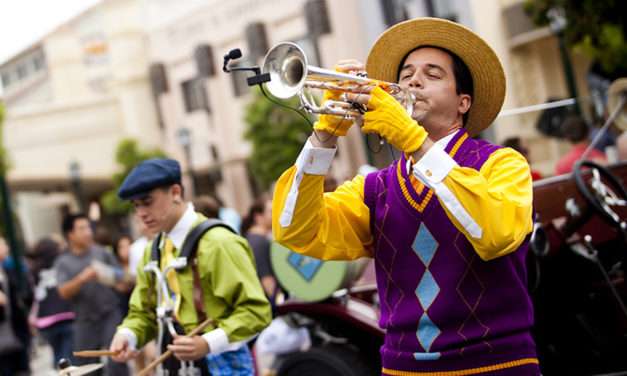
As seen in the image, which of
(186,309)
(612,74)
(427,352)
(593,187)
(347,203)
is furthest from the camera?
(612,74)

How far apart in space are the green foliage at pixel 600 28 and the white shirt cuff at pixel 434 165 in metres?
9.89

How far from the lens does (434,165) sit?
2596mm

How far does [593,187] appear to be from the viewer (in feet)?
15.7

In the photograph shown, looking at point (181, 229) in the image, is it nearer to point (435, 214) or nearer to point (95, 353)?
point (95, 353)

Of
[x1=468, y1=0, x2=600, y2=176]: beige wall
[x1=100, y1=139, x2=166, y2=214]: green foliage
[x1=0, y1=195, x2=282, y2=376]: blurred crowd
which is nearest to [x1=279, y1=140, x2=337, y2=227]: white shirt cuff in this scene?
[x1=0, y1=195, x2=282, y2=376]: blurred crowd

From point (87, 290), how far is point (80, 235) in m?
0.50

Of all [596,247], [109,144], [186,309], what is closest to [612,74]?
[596,247]

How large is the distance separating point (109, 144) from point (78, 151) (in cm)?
130

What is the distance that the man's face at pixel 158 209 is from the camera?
13.4 feet

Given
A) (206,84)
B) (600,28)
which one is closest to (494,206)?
(600,28)

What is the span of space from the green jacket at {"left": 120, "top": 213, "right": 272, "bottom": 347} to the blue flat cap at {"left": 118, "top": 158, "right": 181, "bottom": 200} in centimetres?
32

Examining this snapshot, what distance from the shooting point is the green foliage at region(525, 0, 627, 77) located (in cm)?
1177

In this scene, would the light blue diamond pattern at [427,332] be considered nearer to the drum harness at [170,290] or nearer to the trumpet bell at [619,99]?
the drum harness at [170,290]

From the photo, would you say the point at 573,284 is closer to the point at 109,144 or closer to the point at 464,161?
the point at 464,161
